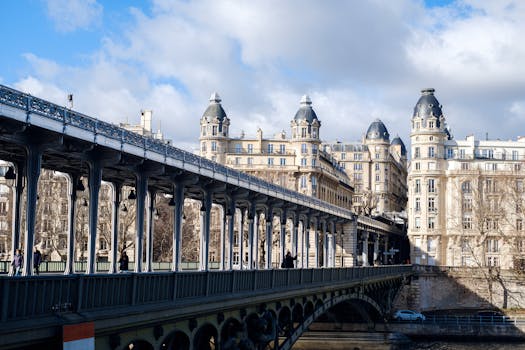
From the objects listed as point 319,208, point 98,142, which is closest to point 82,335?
point 98,142

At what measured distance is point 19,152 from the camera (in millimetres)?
27938

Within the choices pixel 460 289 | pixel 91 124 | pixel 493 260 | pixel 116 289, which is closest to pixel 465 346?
pixel 460 289

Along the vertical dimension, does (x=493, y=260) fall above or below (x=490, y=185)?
below

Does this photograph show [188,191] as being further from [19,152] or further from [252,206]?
[19,152]

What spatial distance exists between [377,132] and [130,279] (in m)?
175

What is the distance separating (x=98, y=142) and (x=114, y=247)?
5.81 metres

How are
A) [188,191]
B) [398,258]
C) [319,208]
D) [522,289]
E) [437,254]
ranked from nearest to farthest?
1. [188,191]
2. [319,208]
3. [522,289]
4. [437,254]
5. [398,258]

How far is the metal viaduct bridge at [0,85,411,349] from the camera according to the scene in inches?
788

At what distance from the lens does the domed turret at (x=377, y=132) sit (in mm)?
195625

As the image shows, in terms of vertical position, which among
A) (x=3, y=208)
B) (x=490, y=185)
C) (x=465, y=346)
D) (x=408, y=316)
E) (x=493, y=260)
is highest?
(x=490, y=185)

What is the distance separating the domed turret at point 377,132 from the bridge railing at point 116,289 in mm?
157851

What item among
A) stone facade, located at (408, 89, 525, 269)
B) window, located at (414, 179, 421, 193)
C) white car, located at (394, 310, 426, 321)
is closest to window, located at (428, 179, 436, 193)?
stone facade, located at (408, 89, 525, 269)

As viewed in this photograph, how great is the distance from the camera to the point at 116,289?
23266 millimetres

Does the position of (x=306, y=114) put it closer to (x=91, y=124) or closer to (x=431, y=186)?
(x=431, y=186)
